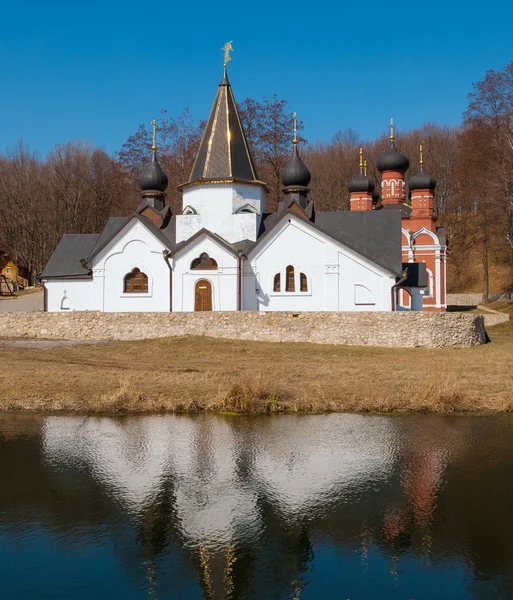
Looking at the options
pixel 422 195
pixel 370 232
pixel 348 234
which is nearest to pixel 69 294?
pixel 348 234

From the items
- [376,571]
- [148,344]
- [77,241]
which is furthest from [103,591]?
[77,241]

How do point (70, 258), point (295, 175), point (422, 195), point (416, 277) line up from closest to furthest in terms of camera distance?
1. point (416, 277)
2. point (295, 175)
3. point (70, 258)
4. point (422, 195)

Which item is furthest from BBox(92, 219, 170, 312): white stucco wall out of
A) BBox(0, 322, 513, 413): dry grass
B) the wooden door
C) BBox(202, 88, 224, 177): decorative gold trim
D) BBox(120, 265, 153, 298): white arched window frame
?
BBox(0, 322, 513, 413): dry grass

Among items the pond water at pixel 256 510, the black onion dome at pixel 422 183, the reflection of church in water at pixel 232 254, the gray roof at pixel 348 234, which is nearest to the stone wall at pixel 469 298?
the black onion dome at pixel 422 183

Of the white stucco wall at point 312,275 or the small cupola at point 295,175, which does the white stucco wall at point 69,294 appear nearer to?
the white stucco wall at point 312,275

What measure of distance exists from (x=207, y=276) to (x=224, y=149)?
5587mm

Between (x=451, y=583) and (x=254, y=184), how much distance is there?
23.1 meters

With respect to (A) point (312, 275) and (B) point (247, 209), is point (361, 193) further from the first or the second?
(A) point (312, 275)

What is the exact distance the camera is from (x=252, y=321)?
73.5ft

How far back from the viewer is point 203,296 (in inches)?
1028

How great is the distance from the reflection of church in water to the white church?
4 cm

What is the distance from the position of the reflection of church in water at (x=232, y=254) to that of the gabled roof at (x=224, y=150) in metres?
0.05

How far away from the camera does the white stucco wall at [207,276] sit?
1014 inches

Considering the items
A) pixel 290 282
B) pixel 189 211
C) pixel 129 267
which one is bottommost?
pixel 290 282
